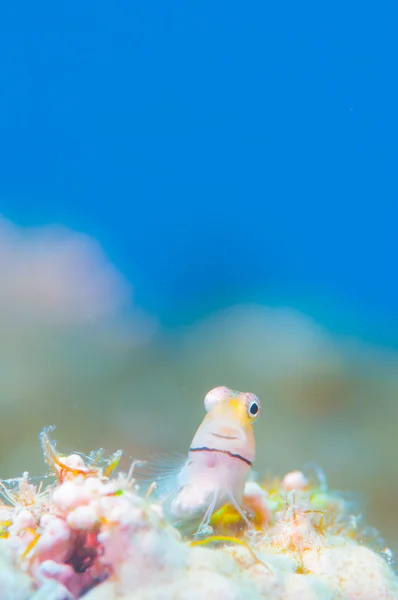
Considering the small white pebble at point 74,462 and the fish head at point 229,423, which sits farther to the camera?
the fish head at point 229,423

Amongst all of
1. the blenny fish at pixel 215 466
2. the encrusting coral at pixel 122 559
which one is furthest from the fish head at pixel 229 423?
the encrusting coral at pixel 122 559

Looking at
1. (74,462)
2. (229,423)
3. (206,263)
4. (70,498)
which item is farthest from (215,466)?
(206,263)

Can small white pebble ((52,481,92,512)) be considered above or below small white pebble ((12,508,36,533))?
above

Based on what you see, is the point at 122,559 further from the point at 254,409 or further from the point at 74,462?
the point at 254,409

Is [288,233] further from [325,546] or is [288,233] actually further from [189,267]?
[325,546]

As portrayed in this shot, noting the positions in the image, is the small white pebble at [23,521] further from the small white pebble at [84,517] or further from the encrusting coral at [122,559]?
the small white pebble at [84,517]

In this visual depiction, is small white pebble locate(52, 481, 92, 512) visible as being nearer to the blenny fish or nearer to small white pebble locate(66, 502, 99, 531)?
small white pebble locate(66, 502, 99, 531)

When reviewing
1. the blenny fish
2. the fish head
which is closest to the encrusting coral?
the blenny fish
